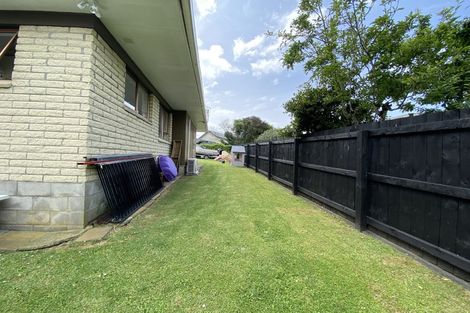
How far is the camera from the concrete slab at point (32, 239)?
115 inches

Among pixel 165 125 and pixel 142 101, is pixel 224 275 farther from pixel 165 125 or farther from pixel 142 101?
pixel 165 125

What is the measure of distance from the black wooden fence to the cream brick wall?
4257mm

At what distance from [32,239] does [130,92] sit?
12.3 ft

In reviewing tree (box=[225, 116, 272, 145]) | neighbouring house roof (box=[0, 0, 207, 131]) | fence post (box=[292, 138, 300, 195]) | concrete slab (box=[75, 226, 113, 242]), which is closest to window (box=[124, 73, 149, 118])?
neighbouring house roof (box=[0, 0, 207, 131])

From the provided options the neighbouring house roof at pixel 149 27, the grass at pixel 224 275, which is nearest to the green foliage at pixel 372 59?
the neighbouring house roof at pixel 149 27

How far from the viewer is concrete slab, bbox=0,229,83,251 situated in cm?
292

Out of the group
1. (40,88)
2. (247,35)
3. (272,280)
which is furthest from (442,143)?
(247,35)

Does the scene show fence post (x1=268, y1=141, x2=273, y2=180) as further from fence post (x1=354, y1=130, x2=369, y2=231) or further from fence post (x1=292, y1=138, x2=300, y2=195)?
fence post (x1=354, y1=130, x2=369, y2=231)

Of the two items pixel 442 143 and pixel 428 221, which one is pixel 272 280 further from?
pixel 442 143

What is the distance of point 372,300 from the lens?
2102mm

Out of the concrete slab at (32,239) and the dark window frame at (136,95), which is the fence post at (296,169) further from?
the concrete slab at (32,239)

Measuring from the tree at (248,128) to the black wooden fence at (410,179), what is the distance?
39843mm

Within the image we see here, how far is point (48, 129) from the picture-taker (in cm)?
359

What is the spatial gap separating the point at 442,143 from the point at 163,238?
3.43 meters
